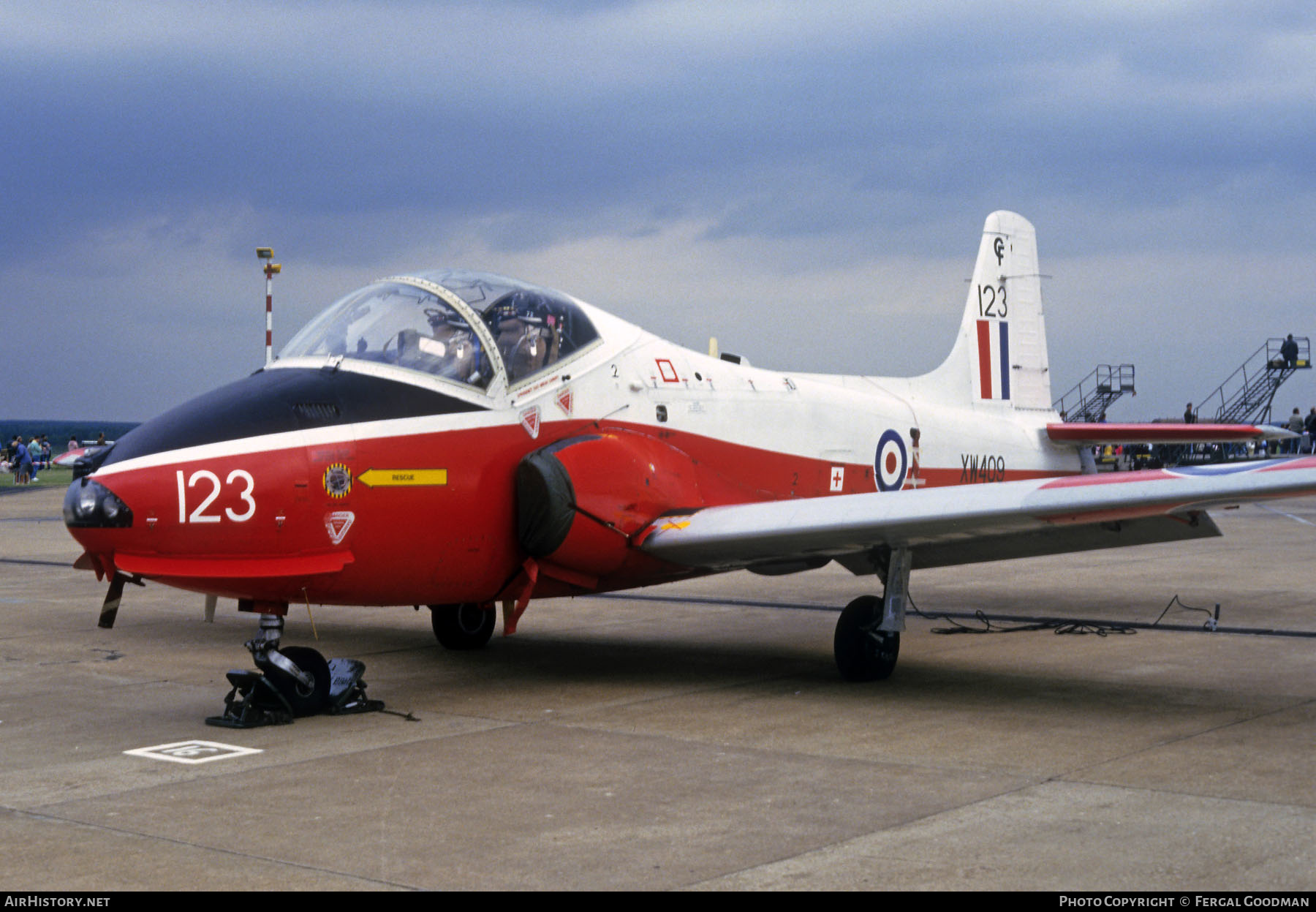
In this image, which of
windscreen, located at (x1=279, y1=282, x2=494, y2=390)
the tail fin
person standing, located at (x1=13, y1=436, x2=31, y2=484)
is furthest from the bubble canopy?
person standing, located at (x1=13, y1=436, x2=31, y2=484)

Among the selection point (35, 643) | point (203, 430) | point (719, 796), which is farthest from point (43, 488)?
point (719, 796)

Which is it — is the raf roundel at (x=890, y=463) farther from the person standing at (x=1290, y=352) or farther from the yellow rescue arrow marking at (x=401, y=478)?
the person standing at (x=1290, y=352)

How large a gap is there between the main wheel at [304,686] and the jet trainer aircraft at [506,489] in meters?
0.01

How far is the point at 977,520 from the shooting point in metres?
7.84

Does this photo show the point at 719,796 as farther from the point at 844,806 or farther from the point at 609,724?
the point at 609,724

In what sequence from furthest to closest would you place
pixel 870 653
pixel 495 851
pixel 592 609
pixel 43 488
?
pixel 43 488
pixel 592 609
pixel 870 653
pixel 495 851

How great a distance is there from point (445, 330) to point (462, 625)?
3.09 m

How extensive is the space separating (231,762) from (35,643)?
530 cm

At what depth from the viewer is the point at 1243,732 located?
22.9 feet

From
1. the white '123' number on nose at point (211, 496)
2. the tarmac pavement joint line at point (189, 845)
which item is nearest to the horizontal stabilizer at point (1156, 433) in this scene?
the white '123' number on nose at point (211, 496)

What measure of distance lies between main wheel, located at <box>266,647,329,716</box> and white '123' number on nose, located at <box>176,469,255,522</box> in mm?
949

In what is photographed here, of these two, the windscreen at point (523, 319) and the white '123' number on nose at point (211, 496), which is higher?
the windscreen at point (523, 319)

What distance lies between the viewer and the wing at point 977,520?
295 inches

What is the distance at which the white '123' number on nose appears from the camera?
7.00m
